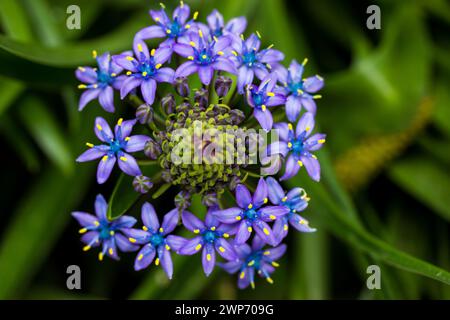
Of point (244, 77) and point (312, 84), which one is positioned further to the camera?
→ point (312, 84)

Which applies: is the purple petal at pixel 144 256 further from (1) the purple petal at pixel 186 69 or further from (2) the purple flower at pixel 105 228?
(1) the purple petal at pixel 186 69

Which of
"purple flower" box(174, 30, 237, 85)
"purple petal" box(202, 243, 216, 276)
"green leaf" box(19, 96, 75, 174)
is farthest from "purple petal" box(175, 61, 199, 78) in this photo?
"green leaf" box(19, 96, 75, 174)

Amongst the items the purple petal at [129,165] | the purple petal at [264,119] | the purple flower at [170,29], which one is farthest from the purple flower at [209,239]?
the purple flower at [170,29]

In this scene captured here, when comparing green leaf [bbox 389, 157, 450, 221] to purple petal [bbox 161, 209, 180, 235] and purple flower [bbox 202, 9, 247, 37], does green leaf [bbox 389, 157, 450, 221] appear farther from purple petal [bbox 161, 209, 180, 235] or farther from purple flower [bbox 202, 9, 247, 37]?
purple petal [bbox 161, 209, 180, 235]

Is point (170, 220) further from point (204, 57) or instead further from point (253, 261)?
point (204, 57)

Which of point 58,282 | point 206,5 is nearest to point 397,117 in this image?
point 206,5

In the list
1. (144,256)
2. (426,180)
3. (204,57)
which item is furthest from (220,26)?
(426,180)
